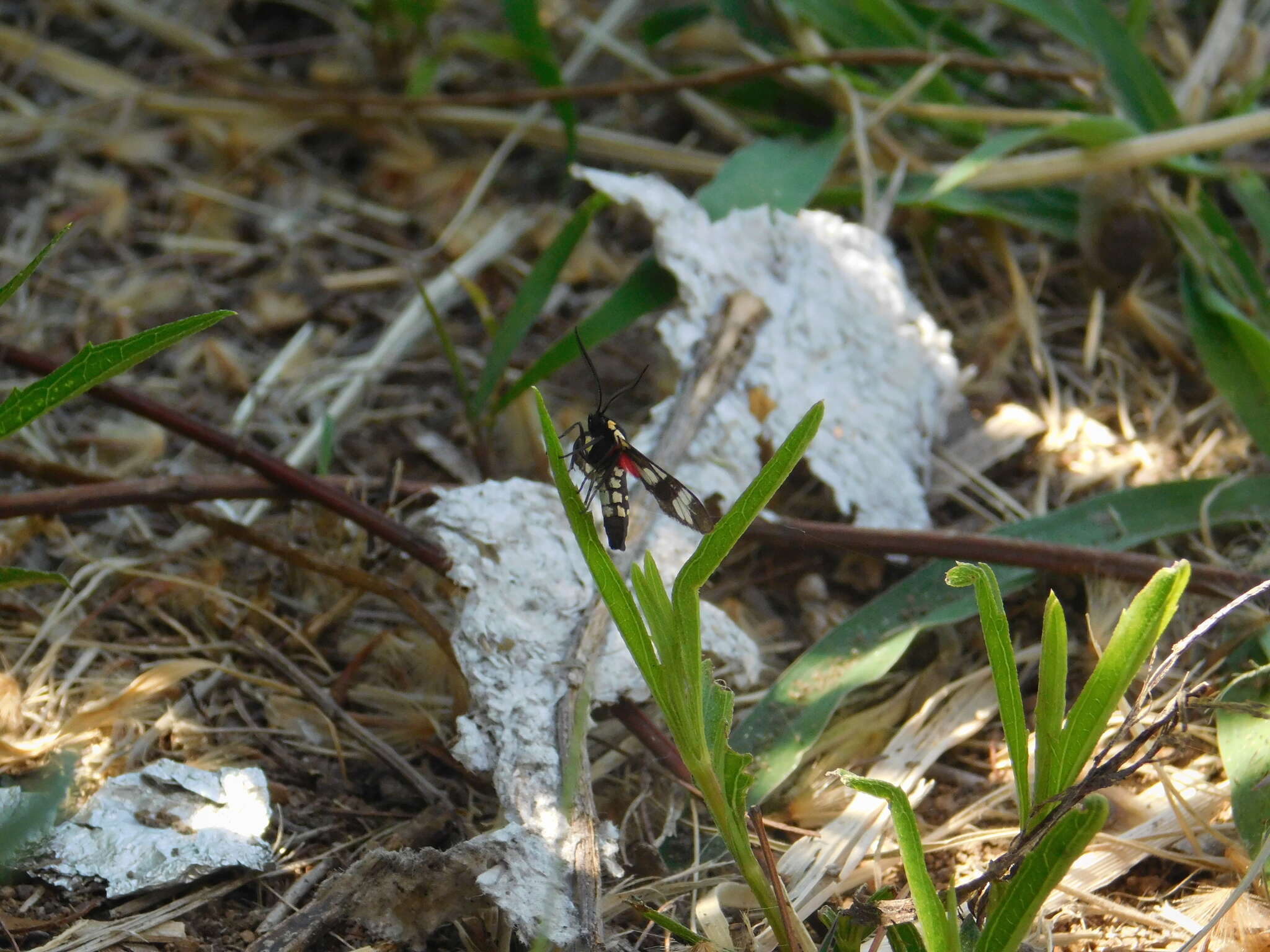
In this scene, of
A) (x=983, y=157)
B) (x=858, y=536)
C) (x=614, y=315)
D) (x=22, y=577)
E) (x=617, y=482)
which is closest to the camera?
(x=22, y=577)

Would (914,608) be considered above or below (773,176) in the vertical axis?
below

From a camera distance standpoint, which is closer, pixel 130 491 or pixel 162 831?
pixel 162 831

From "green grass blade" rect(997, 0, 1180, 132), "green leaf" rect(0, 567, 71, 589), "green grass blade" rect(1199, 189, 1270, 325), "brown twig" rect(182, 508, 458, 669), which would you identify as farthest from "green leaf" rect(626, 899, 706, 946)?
"green grass blade" rect(997, 0, 1180, 132)

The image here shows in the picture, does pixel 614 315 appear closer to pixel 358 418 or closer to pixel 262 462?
pixel 358 418

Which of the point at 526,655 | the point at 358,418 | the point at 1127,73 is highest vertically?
the point at 1127,73

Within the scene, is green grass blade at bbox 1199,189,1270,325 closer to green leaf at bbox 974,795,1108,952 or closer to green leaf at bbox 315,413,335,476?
green leaf at bbox 974,795,1108,952

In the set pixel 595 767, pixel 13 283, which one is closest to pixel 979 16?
pixel 595 767

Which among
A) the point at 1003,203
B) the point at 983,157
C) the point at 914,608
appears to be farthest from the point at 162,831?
the point at 1003,203
